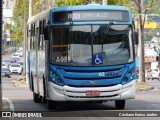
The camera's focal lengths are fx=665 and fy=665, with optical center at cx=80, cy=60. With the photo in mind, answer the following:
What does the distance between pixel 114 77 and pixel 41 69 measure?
3.24 metres

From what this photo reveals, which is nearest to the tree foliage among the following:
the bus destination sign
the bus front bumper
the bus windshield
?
the bus destination sign

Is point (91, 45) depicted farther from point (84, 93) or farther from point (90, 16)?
point (84, 93)

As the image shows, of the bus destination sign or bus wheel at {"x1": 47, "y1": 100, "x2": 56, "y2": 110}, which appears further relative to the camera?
bus wheel at {"x1": 47, "y1": 100, "x2": 56, "y2": 110}

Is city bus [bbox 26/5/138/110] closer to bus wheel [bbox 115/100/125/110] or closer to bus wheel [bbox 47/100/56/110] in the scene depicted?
bus wheel [bbox 47/100/56/110]

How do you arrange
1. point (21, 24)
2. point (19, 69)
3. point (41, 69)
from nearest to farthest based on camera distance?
point (41, 69) < point (21, 24) < point (19, 69)

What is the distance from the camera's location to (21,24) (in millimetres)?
76438

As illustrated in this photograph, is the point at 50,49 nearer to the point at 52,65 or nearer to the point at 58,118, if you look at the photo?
the point at 52,65

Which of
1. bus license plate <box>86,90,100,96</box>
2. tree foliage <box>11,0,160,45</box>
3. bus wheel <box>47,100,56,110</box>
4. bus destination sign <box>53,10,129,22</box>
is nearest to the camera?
bus license plate <box>86,90,100,96</box>

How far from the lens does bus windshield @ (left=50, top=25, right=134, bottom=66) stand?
20.1m

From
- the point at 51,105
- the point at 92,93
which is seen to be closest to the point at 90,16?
the point at 92,93

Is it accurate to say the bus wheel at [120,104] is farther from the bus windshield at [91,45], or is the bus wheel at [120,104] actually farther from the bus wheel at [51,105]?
the bus wheel at [51,105]

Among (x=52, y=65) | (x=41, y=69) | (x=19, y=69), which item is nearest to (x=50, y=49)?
(x=52, y=65)

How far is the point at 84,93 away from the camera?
65.8 ft

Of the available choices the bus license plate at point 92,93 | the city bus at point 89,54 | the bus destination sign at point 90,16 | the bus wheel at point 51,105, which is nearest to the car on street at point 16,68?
the bus wheel at point 51,105
